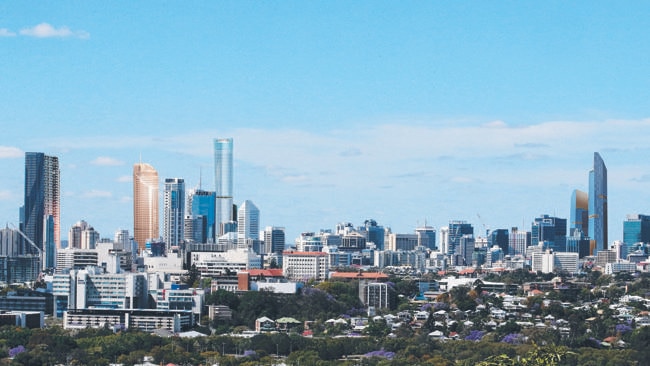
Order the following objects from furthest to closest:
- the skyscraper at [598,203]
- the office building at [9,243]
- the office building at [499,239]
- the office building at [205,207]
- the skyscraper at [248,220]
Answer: the office building at [499,239] → the skyscraper at [598,203] → the office building at [205,207] → the skyscraper at [248,220] → the office building at [9,243]

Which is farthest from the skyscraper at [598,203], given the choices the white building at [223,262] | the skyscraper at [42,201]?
the white building at [223,262]

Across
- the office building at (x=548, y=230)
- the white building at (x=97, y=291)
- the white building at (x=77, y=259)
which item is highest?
the office building at (x=548, y=230)

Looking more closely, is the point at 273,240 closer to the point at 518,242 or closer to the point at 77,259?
the point at 518,242

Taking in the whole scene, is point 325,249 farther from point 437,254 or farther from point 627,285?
point 627,285

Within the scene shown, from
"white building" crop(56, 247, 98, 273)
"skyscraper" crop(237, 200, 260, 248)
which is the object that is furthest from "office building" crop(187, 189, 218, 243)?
"white building" crop(56, 247, 98, 273)

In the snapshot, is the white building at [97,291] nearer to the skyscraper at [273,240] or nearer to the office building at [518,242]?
the skyscraper at [273,240]

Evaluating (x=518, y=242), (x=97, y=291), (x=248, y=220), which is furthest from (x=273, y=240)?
(x=97, y=291)
